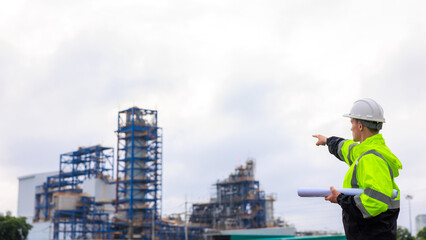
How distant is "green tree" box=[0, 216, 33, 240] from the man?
68188 mm

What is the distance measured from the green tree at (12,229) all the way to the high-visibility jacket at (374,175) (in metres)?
68.2

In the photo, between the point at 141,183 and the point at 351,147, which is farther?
the point at 141,183

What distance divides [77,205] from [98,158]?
7099 mm

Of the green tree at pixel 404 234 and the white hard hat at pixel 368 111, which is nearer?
the white hard hat at pixel 368 111

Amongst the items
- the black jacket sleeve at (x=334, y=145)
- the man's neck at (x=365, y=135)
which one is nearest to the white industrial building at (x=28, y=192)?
the black jacket sleeve at (x=334, y=145)

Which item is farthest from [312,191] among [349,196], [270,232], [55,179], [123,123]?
[55,179]

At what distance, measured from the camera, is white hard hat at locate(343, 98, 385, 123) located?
3.58 metres

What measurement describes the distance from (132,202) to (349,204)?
235 ft

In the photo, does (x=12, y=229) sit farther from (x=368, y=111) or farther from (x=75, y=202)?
(x=368, y=111)

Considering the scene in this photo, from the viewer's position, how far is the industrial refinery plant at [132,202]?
73562 mm

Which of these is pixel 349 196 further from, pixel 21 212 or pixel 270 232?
pixel 21 212

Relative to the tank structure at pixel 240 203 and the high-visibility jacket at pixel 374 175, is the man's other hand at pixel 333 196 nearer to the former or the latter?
the high-visibility jacket at pixel 374 175

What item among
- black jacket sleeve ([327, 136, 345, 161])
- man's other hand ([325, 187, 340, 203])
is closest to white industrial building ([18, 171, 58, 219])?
black jacket sleeve ([327, 136, 345, 161])

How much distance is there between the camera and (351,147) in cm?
374
